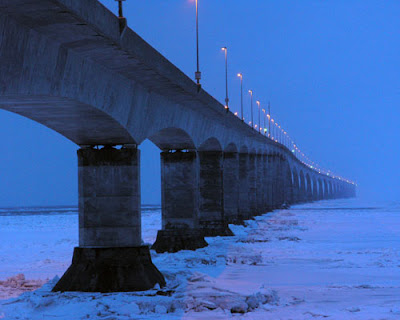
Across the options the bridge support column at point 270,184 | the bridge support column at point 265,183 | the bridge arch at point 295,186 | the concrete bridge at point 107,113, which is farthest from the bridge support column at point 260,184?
the bridge arch at point 295,186

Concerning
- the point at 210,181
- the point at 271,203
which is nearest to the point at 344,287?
the point at 210,181

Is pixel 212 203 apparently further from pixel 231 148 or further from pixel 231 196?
pixel 231 148

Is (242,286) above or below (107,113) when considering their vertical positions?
below

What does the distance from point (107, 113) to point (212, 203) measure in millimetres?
18889

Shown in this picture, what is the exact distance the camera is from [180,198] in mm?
28906

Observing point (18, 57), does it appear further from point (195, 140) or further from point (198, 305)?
point (195, 140)

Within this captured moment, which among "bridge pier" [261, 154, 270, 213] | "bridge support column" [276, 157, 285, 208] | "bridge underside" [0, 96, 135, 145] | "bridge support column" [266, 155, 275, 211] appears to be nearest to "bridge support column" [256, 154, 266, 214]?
"bridge pier" [261, 154, 270, 213]

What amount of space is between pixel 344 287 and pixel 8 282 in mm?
9266

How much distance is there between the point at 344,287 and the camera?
1731cm

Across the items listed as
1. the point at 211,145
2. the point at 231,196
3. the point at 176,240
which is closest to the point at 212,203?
the point at 211,145

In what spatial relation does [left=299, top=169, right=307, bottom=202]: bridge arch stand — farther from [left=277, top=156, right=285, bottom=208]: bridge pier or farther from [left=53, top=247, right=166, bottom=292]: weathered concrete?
[left=53, top=247, right=166, bottom=292]: weathered concrete

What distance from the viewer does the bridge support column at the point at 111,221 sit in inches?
713

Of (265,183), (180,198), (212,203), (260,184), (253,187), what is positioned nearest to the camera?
(180,198)

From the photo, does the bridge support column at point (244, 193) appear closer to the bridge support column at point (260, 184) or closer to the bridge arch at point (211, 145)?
the bridge support column at point (260, 184)
